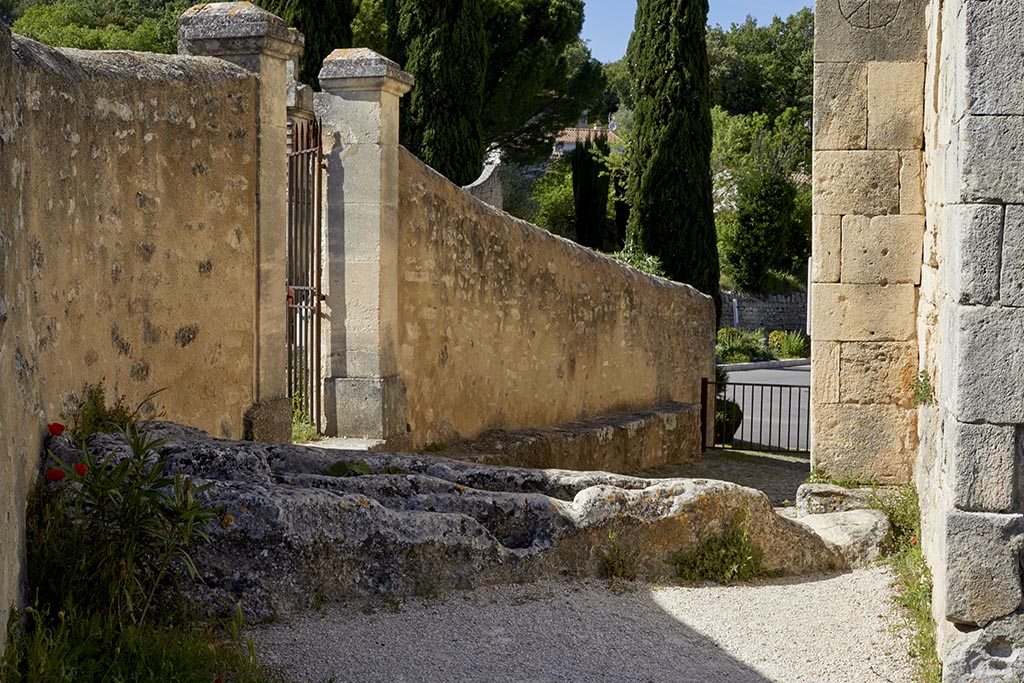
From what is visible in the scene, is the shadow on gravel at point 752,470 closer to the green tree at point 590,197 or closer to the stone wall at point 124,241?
the stone wall at point 124,241

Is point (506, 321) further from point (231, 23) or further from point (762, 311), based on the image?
point (762, 311)

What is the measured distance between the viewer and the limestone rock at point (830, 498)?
6.71 meters

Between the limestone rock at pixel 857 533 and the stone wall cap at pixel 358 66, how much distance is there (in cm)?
390

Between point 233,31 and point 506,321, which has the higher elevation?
point 233,31

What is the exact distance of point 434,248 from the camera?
827cm

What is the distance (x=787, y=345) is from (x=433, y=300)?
933 inches

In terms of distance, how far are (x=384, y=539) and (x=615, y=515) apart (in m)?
1.15

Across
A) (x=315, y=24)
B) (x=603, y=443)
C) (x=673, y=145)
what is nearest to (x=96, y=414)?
(x=603, y=443)

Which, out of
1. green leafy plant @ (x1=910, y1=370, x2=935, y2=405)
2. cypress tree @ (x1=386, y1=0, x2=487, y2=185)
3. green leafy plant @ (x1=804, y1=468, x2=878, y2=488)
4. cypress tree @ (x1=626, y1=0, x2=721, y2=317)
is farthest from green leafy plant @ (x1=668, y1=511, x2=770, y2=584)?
cypress tree @ (x1=386, y1=0, x2=487, y2=185)

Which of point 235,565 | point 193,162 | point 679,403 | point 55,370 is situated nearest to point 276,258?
point 193,162

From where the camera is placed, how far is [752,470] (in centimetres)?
1216

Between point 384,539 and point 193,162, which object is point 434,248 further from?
point 384,539

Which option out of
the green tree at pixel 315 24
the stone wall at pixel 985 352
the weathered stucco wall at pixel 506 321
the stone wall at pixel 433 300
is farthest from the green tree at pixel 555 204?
the stone wall at pixel 985 352

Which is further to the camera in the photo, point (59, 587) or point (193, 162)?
point (193, 162)
